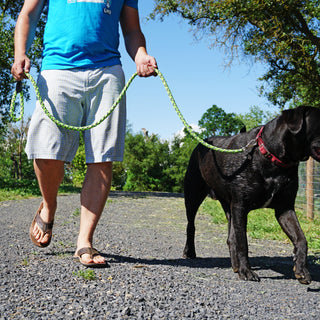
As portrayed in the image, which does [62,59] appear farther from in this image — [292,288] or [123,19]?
[292,288]

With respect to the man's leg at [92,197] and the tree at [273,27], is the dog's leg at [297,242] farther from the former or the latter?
the tree at [273,27]

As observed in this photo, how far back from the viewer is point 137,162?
2452 centimetres

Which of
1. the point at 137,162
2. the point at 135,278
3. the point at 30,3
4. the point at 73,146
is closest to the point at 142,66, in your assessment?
the point at 73,146

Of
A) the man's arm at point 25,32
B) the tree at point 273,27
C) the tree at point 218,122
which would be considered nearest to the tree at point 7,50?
the tree at point 273,27

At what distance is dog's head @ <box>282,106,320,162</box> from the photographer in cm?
314

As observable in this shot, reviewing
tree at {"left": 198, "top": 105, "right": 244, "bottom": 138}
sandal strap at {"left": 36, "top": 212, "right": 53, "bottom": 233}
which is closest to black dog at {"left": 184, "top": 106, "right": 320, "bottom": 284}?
sandal strap at {"left": 36, "top": 212, "right": 53, "bottom": 233}

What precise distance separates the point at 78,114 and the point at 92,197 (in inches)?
26.3

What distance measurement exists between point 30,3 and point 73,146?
1198mm

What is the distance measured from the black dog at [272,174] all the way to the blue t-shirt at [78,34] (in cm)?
141

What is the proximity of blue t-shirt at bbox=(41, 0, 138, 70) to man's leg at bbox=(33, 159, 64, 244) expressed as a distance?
29.7 inches

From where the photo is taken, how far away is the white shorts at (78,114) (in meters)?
2.98

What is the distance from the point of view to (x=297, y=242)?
3234 mm

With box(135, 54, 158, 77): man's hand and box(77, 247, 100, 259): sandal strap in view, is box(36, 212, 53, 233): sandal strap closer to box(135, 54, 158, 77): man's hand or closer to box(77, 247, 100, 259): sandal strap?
box(77, 247, 100, 259): sandal strap

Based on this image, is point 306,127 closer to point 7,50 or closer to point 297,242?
point 297,242
